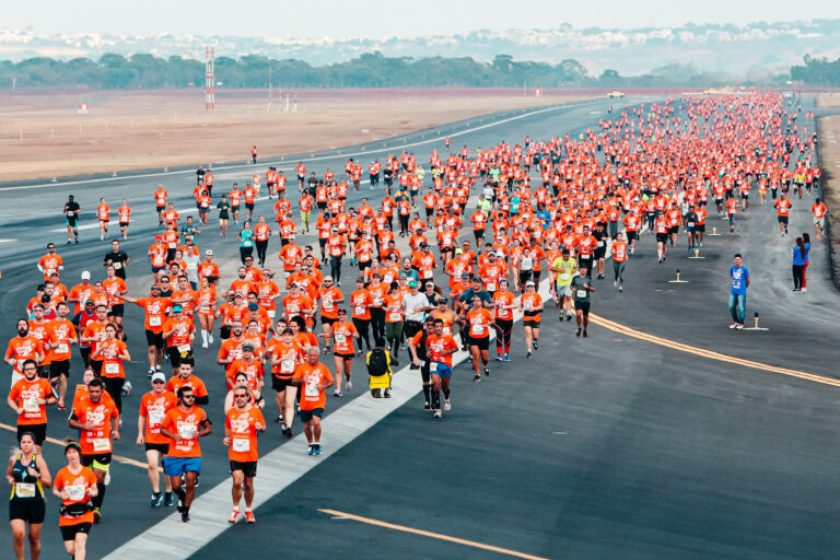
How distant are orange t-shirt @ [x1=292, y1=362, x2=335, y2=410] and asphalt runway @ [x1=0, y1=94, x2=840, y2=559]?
873 millimetres

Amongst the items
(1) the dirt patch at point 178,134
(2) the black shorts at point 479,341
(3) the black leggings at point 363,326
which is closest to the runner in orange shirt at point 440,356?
(2) the black shorts at point 479,341

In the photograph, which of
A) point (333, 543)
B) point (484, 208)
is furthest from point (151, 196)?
point (333, 543)

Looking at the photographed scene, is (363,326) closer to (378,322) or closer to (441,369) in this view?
(378,322)

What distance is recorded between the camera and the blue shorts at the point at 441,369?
71.1 feet

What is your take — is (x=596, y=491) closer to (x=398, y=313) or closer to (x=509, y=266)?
(x=398, y=313)

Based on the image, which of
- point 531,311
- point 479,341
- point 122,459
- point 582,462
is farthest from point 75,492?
point 531,311

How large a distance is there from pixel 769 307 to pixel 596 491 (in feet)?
60.0

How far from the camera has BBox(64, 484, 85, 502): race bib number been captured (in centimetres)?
1384

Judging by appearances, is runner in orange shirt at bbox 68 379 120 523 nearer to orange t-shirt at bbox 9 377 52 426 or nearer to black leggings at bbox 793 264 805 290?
orange t-shirt at bbox 9 377 52 426

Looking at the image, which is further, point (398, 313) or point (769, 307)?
point (769, 307)

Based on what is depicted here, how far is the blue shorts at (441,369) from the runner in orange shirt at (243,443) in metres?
6.02

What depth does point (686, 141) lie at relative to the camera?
8912 centimetres

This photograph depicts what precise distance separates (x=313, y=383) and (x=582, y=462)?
164 inches

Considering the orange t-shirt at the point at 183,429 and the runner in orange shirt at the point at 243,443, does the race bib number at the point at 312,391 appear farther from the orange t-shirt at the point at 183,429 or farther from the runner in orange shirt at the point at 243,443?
the orange t-shirt at the point at 183,429
